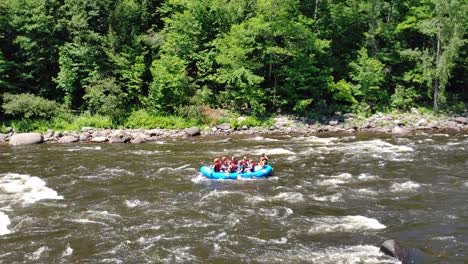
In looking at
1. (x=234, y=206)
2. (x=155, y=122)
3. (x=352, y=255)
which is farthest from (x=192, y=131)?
(x=352, y=255)

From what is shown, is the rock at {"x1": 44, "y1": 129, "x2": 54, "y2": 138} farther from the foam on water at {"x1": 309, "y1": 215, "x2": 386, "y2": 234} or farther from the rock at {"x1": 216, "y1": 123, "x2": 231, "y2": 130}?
the foam on water at {"x1": 309, "y1": 215, "x2": 386, "y2": 234}

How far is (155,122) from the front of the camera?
38.0 meters

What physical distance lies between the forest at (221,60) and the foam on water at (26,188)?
14467 mm

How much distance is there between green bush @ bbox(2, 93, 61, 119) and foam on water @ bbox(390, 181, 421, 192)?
28.5 m

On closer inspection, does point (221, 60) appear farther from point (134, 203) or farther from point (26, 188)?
point (134, 203)

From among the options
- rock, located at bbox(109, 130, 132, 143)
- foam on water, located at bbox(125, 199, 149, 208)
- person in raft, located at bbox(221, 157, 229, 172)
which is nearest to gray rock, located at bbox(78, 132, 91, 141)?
rock, located at bbox(109, 130, 132, 143)

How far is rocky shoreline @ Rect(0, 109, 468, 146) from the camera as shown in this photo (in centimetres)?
3422

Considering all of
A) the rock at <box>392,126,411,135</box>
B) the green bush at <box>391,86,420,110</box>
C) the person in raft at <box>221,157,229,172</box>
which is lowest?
the rock at <box>392,126,411,135</box>

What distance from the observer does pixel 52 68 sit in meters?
41.4

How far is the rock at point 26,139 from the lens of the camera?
109 feet

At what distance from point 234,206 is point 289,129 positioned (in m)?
18.7

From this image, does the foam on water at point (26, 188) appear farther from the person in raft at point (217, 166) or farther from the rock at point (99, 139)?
the rock at point (99, 139)

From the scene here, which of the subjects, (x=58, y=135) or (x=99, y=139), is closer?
(x=99, y=139)

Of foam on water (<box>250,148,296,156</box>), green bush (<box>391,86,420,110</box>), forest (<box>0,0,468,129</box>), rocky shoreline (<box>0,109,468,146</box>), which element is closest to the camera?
foam on water (<box>250,148,296,156</box>)
